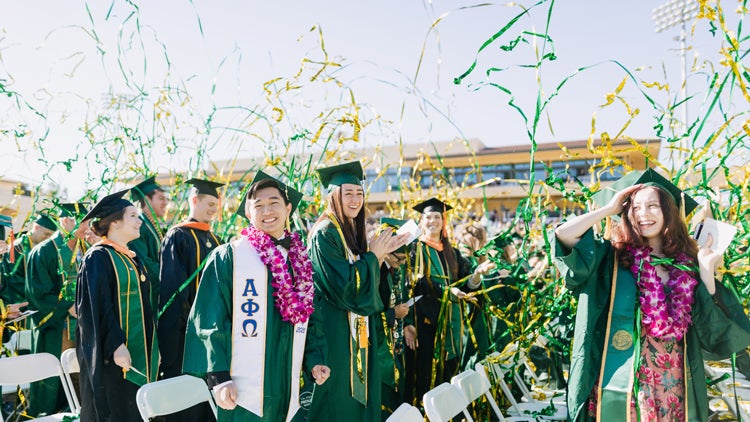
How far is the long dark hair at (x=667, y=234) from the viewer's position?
8.42 feet

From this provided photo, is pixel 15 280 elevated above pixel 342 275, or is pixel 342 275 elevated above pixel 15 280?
pixel 342 275

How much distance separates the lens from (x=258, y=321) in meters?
2.47

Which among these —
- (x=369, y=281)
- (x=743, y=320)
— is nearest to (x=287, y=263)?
(x=369, y=281)

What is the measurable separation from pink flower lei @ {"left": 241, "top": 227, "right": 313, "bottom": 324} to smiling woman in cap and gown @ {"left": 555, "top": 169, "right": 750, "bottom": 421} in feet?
3.79

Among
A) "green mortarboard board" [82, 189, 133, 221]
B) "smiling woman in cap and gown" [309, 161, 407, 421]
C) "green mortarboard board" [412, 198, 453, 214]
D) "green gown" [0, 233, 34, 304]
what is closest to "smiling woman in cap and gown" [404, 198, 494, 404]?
"green mortarboard board" [412, 198, 453, 214]

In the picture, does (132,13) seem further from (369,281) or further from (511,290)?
(511,290)

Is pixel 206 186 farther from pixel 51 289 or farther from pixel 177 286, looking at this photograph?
pixel 51 289

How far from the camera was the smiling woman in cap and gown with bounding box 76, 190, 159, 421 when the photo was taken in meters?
3.16

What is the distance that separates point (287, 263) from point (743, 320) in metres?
2.05

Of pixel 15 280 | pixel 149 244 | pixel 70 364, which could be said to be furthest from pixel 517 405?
pixel 15 280

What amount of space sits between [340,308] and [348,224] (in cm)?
46

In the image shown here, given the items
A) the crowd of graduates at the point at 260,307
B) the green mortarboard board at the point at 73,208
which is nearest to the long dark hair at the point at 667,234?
the crowd of graduates at the point at 260,307

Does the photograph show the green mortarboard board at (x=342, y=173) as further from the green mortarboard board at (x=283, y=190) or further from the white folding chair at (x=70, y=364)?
the white folding chair at (x=70, y=364)

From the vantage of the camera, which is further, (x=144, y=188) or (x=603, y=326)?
(x=144, y=188)
